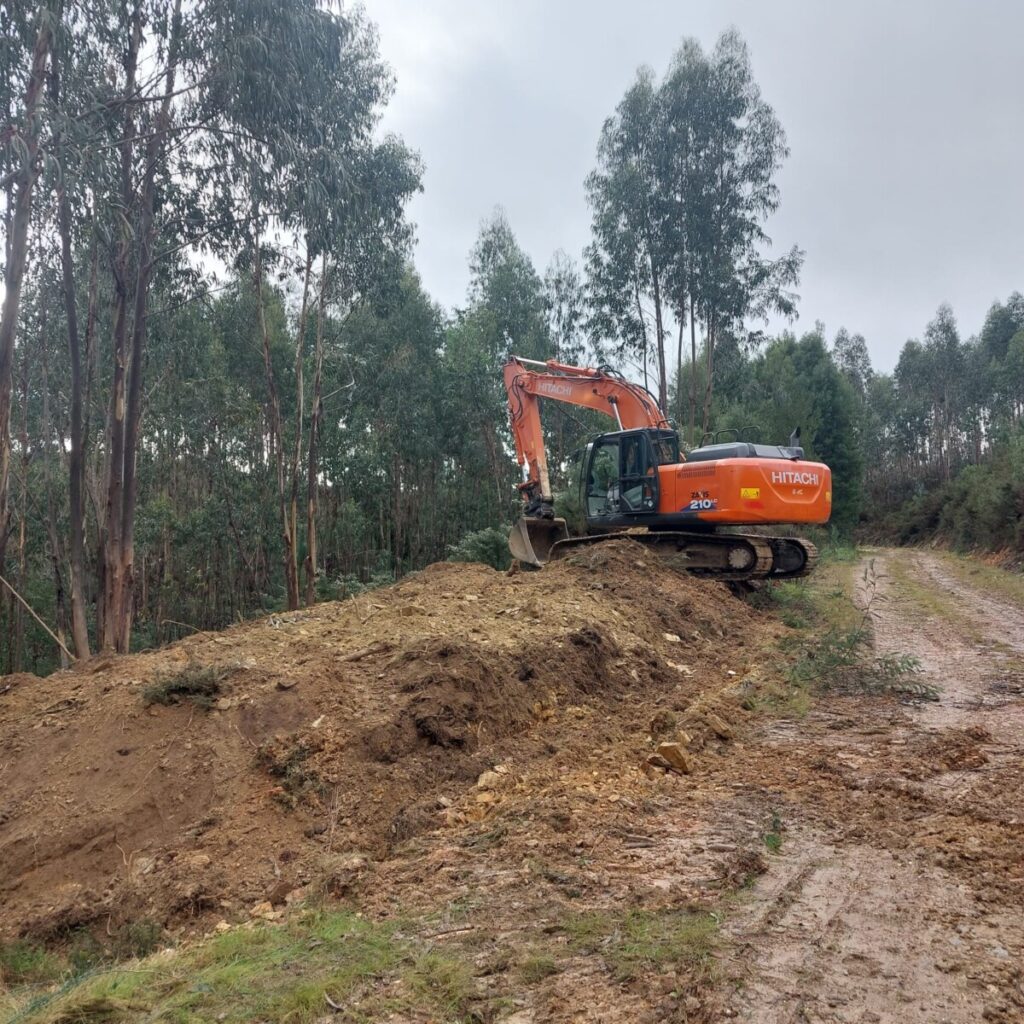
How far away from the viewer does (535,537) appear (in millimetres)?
14805

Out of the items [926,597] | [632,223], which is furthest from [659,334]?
[926,597]

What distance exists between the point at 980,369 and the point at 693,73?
36.6 m

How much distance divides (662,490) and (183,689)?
902 cm

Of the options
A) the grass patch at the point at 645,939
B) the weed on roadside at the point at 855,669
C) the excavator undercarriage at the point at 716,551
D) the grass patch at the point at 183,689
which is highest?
the excavator undercarriage at the point at 716,551

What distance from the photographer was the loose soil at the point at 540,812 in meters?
2.91

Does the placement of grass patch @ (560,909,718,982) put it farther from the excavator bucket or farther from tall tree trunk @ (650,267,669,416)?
tall tree trunk @ (650,267,669,416)

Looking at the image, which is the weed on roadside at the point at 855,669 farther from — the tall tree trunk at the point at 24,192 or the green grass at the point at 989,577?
the tall tree trunk at the point at 24,192

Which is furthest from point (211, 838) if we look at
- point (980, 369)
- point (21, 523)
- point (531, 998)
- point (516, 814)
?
point (980, 369)

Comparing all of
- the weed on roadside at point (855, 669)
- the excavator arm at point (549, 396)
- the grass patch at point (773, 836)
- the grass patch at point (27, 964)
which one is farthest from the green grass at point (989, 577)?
the grass patch at point (27, 964)

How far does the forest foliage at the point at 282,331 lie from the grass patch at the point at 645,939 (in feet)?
27.4

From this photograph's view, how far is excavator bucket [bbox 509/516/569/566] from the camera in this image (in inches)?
564

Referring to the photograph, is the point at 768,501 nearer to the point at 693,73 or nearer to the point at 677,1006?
the point at 677,1006

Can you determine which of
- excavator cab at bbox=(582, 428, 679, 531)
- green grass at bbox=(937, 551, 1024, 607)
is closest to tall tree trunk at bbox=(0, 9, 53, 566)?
excavator cab at bbox=(582, 428, 679, 531)

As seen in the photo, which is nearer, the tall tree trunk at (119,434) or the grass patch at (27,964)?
the grass patch at (27,964)
